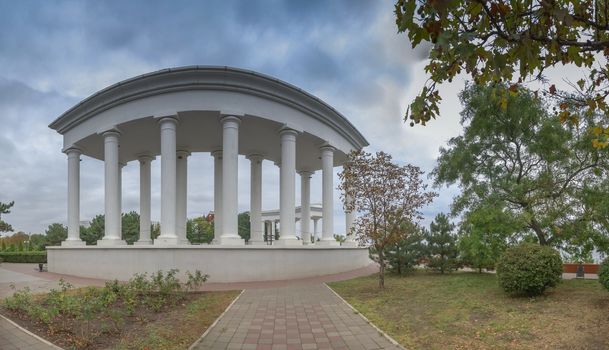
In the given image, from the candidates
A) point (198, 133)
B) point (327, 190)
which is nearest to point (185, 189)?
point (198, 133)

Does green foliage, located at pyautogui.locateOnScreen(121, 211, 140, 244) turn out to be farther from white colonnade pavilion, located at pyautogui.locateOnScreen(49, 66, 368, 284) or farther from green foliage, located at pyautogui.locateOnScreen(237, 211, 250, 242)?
white colonnade pavilion, located at pyautogui.locateOnScreen(49, 66, 368, 284)

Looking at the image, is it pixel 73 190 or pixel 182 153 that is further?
pixel 182 153

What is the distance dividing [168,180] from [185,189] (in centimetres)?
693

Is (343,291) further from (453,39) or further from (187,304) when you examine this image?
(453,39)

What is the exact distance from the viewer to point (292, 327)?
7.82 metres

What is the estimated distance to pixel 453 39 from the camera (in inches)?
118

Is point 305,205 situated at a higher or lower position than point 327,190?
lower

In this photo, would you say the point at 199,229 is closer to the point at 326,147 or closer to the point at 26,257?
the point at 26,257

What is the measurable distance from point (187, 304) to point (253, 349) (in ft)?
15.0

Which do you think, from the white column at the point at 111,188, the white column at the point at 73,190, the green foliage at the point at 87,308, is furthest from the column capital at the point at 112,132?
the green foliage at the point at 87,308

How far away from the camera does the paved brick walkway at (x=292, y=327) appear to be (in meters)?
6.64

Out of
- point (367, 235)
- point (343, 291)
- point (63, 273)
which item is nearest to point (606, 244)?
point (367, 235)

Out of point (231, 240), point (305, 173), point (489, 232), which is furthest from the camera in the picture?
point (305, 173)

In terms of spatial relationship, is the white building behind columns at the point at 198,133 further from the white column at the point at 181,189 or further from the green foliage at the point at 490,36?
the green foliage at the point at 490,36
